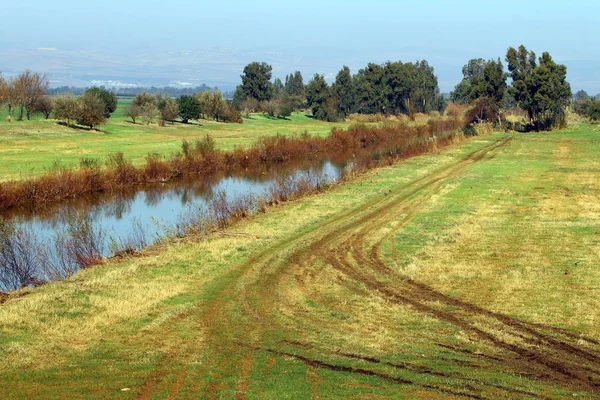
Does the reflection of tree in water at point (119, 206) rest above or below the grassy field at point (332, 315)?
below

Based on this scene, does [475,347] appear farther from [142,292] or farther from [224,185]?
[224,185]

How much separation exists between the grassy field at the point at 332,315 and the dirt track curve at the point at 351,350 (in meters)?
0.04

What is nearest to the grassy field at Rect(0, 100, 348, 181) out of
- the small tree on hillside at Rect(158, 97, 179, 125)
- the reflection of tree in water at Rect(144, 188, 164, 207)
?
the small tree on hillside at Rect(158, 97, 179, 125)

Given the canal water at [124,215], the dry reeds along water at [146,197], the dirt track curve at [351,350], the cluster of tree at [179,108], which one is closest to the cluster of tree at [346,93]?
the cluster of tree at [179,108]

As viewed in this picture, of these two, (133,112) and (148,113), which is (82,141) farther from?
(148,113)

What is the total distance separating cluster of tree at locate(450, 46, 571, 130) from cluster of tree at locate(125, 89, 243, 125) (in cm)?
3241

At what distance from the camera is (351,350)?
1158 centimetres

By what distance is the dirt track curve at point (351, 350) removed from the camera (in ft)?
33.0

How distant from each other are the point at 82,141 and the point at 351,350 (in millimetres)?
49077

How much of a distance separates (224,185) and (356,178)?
26.5 feet

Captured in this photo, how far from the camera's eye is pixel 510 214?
25578 millimetres

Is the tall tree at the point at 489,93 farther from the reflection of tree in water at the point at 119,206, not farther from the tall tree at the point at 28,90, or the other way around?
the reflection of tree in water at the point at 119,206

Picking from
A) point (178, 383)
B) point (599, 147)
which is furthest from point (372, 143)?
point (178, 383)

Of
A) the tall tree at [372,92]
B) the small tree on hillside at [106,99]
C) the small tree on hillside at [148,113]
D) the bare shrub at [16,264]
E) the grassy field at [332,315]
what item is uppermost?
the tall tree at [372,92]
